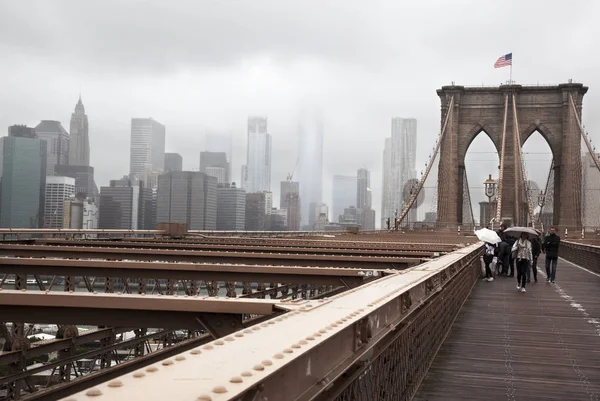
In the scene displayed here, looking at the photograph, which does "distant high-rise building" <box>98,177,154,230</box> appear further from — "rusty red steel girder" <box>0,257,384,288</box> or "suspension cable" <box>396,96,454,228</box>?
"rusty red steel girder" <box>0,257,384,288</box>

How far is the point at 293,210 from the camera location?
8931 cm

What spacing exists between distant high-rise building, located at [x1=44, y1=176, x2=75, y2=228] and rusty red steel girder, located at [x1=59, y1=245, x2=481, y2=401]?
42.7 metres

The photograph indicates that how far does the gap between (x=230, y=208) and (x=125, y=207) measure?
34.5 feet

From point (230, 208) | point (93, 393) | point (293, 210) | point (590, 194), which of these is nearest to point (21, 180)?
point (230, 208)

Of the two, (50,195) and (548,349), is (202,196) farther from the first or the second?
(548,349)

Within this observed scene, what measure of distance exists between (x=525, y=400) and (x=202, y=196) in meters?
56.3

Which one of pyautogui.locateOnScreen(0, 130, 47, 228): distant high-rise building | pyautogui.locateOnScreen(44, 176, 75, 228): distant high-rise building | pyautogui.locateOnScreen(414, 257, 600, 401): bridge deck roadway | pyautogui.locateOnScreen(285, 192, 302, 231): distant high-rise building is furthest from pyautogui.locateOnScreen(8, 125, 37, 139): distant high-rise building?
pyautogui.locateOnScreen(414, 257, 600, 401): bridge deck roadway

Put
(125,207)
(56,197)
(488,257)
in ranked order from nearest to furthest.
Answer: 1. (488,257)
2. (56,197)
3. (125,207)

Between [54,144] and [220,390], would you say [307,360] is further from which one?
[54,144]

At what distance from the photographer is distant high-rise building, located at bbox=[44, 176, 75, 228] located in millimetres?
47500

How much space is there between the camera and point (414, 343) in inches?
240

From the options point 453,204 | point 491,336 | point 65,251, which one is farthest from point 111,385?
point 453,204

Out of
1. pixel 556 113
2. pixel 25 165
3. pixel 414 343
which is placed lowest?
pixel 414 343

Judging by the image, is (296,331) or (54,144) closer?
(296,331)
